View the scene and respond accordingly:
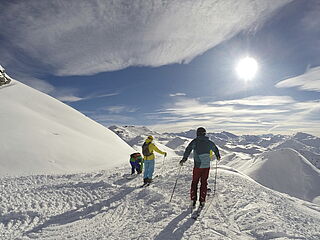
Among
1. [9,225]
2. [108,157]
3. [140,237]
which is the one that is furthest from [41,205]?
[108,157]

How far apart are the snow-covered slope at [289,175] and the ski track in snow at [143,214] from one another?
66.1 meters

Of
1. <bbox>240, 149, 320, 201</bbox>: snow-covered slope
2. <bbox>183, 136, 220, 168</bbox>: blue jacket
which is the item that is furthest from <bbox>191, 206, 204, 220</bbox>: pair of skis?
<bbox>240, 149, 320, 201</bbox>: snow-covered slope

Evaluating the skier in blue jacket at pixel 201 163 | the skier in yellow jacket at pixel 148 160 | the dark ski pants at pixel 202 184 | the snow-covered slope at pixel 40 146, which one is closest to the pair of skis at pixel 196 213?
the skier in blue jacket at pixel 201 163

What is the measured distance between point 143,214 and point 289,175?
8169cm

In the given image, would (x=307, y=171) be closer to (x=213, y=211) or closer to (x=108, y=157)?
(x=108, y=157)

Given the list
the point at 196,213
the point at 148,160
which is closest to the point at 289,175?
the point at 148,160

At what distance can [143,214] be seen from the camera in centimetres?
623

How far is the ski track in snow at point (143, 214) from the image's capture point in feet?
16.9

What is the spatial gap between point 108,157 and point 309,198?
63.5m

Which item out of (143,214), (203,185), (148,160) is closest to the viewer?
(143,214)

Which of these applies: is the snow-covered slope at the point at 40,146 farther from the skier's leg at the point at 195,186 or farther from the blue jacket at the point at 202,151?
the blue jacket at the point at 202,151

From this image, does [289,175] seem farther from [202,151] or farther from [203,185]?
[202,151]

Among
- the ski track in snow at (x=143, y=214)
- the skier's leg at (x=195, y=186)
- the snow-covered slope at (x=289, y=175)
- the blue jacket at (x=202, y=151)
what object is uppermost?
the blue jacket at (x=202, y=151)

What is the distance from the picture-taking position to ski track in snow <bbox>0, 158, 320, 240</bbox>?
16.9ft
